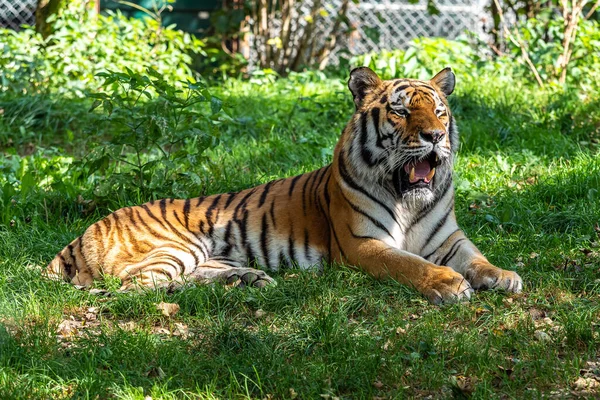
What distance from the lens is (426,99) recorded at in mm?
4402

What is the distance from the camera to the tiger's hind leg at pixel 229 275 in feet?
14.3

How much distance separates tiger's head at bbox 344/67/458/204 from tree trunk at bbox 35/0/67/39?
217 inches

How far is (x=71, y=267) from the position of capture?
15.1ft

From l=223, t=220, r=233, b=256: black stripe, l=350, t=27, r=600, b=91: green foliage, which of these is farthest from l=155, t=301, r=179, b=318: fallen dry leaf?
l=350, t=27, r=600, b=91: green foliage

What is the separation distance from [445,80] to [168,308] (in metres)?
2.00

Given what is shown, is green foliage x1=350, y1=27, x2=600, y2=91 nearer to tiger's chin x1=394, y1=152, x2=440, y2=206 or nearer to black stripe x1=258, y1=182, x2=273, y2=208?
black stripe x1=258, y1=182, x2=273, y2=208


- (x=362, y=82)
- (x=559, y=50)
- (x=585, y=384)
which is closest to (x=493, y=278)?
(x=585, y=384)

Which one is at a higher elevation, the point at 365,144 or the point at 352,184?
the point at 365,144

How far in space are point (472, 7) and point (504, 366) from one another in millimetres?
9923

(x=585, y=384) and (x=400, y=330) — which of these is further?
(x=400, y=330)

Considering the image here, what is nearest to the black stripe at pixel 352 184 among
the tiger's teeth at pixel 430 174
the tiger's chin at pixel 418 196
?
the tiger's chin at pixel 418 196

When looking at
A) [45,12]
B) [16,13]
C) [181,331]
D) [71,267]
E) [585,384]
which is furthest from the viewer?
[16,13]

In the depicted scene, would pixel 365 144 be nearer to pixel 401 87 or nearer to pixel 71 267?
pixel 401 87

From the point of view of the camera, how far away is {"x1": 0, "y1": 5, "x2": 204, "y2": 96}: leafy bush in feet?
26.9
